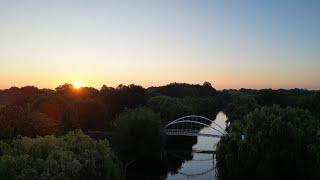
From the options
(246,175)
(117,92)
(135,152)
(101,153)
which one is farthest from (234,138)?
(117,92)

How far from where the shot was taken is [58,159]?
47.5 ft

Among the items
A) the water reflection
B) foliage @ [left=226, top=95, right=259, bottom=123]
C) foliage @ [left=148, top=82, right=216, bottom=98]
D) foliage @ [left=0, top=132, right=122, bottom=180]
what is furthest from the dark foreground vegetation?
foliage @ [left=148, top=82, right=216, bottom=98]

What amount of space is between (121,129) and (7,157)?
27521 mm

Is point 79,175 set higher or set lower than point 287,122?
lower

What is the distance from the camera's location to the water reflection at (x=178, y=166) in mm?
34000

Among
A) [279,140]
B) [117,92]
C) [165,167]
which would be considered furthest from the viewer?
[117,92]

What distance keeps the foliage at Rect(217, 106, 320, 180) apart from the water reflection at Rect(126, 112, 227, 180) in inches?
235

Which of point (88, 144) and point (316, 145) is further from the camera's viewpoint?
point (316, 145)

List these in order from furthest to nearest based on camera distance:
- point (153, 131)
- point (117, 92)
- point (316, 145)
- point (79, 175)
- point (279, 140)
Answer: point (117, 92) < point (153, 131) < point (279, 140) < point (316, 145) < point (79, 175)

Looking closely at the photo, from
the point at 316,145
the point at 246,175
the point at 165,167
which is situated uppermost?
the point at 316,145

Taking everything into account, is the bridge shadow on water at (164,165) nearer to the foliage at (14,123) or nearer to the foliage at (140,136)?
the foliage at (140,136)

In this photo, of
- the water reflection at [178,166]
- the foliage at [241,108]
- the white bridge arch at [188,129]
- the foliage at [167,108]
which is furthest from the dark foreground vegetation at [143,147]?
the foliage at [167,108]

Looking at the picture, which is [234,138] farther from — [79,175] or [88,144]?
[79,175]

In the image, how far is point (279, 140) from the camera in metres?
21.6
